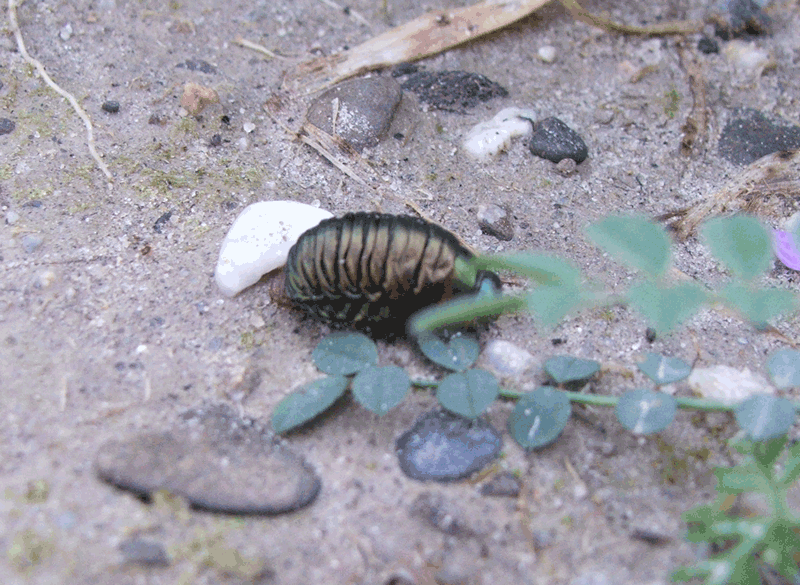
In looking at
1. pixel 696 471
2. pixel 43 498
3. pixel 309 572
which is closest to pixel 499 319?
pixel 696 471

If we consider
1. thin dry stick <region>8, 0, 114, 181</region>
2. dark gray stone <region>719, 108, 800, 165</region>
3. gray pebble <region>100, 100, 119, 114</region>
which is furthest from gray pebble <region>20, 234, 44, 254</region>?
dark gray stone <region>719, 108, 800, 165</region>

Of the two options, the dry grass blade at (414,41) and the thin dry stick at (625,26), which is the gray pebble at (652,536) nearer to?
the dry grass blade at (414,41)

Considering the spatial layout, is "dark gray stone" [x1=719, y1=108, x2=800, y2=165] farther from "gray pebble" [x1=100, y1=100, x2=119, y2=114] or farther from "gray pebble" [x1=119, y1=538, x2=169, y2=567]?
"gray pebble" [x1=119, y1=538, x2=169, y2=567]

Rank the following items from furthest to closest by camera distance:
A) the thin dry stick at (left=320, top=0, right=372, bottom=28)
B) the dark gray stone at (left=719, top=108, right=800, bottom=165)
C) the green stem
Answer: the thin dry stick at (left=320, top=0, right=372, bottom=28) < the dark gray stone at (left=719, top=108, right=800, bottom=165) < the green stem

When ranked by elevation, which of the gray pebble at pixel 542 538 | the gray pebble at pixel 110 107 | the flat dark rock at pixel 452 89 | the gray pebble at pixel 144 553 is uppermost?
the flat dark rock at pixel 452 89

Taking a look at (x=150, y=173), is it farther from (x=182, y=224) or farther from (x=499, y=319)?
(x=499, y=319)

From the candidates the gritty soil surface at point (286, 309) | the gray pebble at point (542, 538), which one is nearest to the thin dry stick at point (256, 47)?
the gritty soil surface at point (286, 309)

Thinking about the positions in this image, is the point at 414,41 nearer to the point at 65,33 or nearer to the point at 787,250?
the point at 65,33
